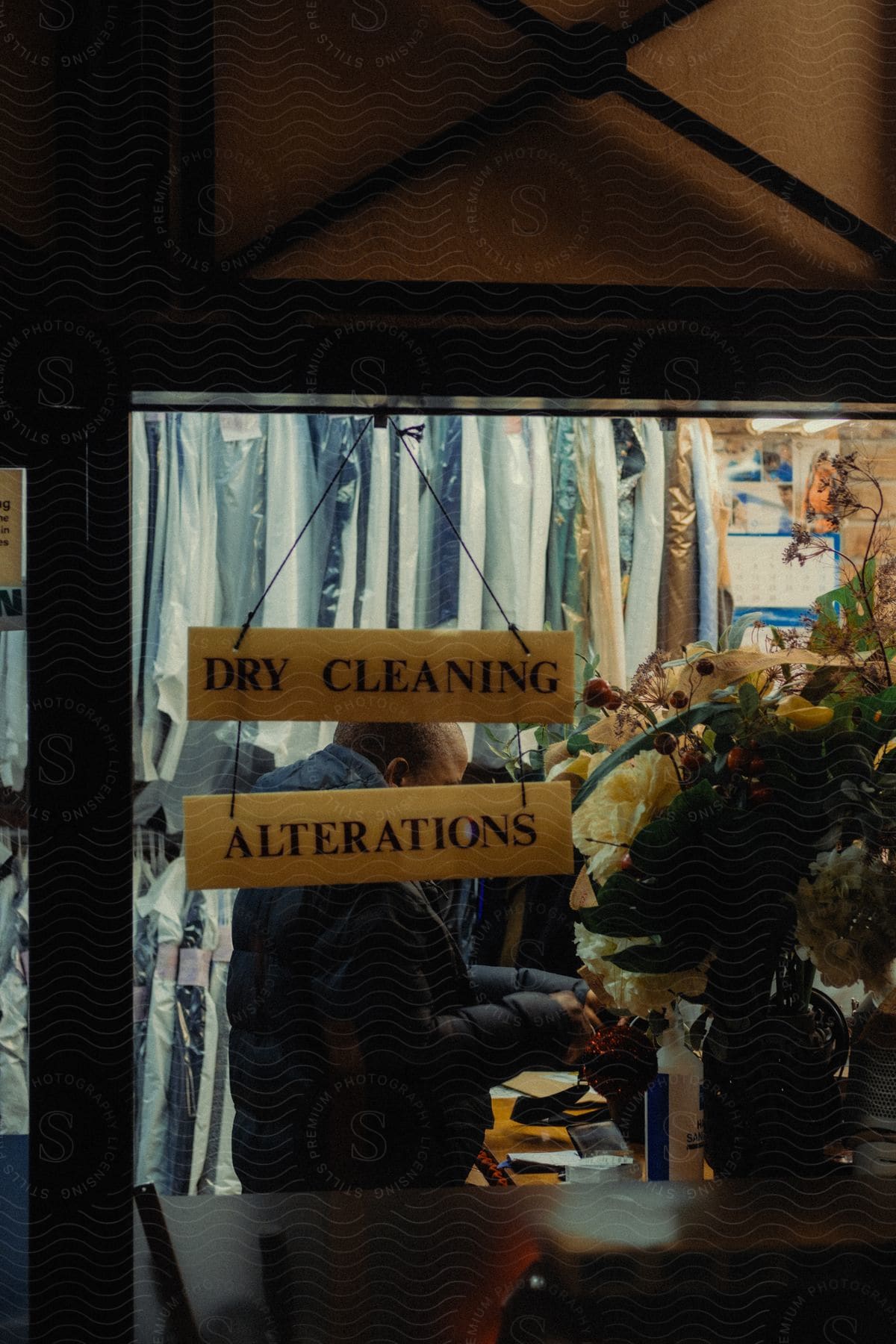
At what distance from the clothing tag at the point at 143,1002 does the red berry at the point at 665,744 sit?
346 mm

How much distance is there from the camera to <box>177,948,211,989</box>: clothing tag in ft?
2.54

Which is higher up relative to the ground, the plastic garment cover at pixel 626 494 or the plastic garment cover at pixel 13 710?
the plastic garment cover at pixel 626 494

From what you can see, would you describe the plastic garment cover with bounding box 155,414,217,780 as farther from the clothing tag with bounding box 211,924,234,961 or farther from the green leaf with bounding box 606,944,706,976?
the green leaf with bounding box 606,944,706,976

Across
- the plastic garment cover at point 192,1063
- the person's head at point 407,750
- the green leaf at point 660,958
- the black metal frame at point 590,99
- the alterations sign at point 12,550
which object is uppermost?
the black metal frame at point 590,99

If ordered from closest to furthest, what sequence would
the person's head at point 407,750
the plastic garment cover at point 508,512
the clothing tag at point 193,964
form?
the person's head at point 407,750 → the clothing tag at point 193,964 → the plastic garment cover at point 508,512

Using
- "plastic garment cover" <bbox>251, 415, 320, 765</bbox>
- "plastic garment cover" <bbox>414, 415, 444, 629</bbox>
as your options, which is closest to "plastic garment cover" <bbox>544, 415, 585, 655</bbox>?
"plastic garment cover" <bbox>414, 415, 444, 629</bbox>

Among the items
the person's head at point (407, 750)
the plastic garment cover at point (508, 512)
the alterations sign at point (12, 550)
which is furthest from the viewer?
the plastic garment cover at point (508, 512)

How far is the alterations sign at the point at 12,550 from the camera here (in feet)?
1.86

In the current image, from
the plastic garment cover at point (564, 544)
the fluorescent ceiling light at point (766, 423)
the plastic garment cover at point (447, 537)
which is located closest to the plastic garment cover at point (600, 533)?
the plastic garment cover at point (564, 544)

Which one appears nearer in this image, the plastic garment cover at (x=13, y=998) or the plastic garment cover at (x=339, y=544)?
the plastic garment cover at (x=13, y=998)

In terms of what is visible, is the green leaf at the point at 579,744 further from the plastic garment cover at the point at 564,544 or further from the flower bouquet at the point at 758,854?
the plastic garment cover at the point at 564,544

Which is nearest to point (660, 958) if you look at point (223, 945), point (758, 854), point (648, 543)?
point (758, 854)

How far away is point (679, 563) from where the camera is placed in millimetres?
1071

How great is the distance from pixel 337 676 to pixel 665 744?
0.19 m
